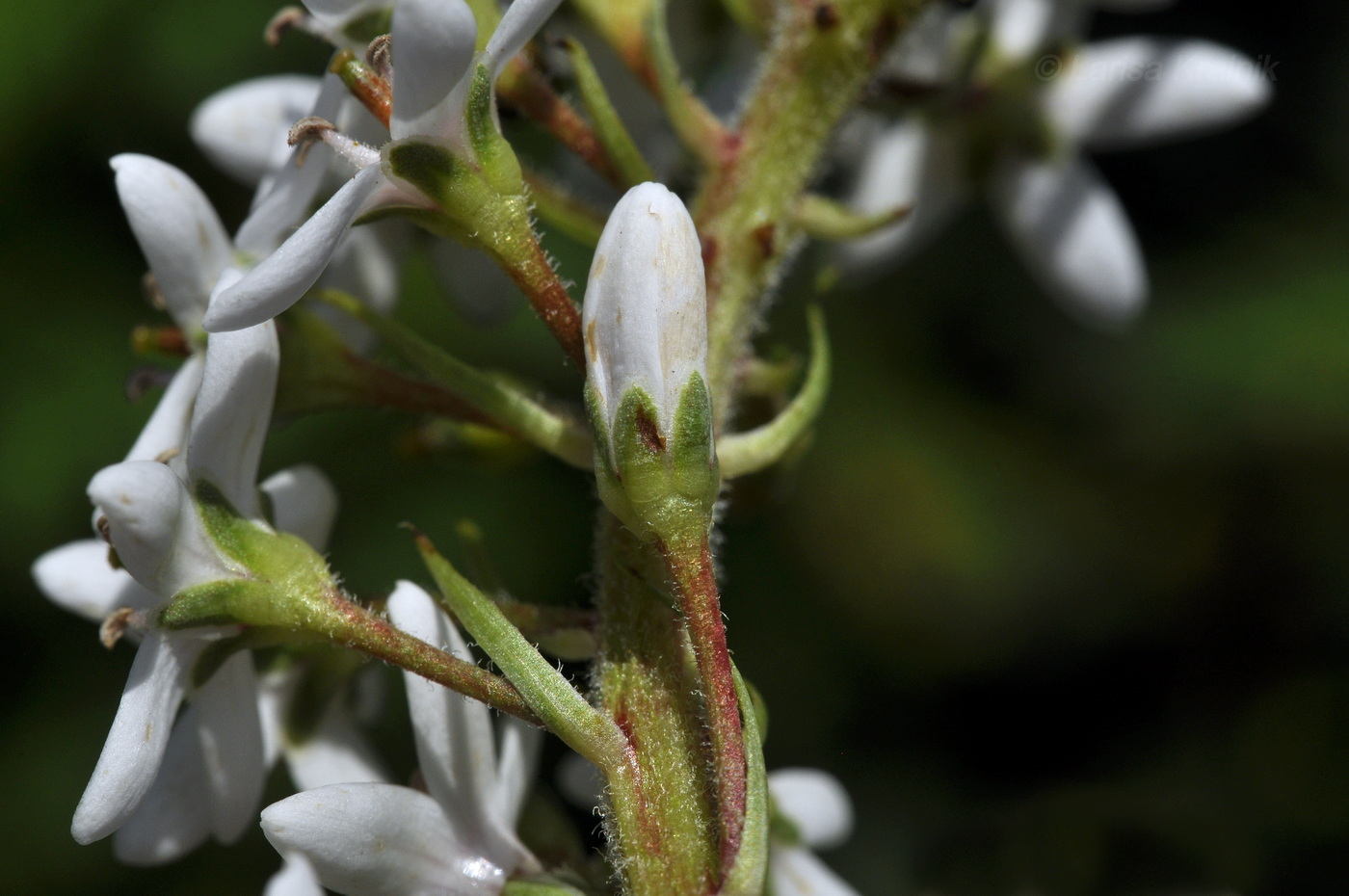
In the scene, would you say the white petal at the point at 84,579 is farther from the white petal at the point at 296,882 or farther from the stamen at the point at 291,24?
the stamen at the point at 291,24

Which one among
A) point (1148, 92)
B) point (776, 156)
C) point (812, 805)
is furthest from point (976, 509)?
point (776, 156)

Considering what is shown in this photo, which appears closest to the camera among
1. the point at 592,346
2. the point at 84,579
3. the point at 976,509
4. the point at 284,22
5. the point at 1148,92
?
the point at 592,346

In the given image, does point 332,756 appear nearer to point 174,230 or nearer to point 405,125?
point 174,230

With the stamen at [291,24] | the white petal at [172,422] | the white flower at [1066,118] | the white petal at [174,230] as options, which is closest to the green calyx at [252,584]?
the white petal at [172,422]

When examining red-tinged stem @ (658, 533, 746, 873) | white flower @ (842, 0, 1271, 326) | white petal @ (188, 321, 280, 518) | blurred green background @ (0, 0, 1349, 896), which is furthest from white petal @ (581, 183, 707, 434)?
blurred green background @ (0, 0, 1349, 896)

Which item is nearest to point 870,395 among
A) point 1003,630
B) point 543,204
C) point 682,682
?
point 1003,630

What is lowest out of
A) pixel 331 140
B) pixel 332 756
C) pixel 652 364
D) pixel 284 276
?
pixel 332 756

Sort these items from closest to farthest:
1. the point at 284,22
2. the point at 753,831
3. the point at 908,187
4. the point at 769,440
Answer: the point at 753,831
the point at 769,440
the point at 284,22
the point at 908,187
